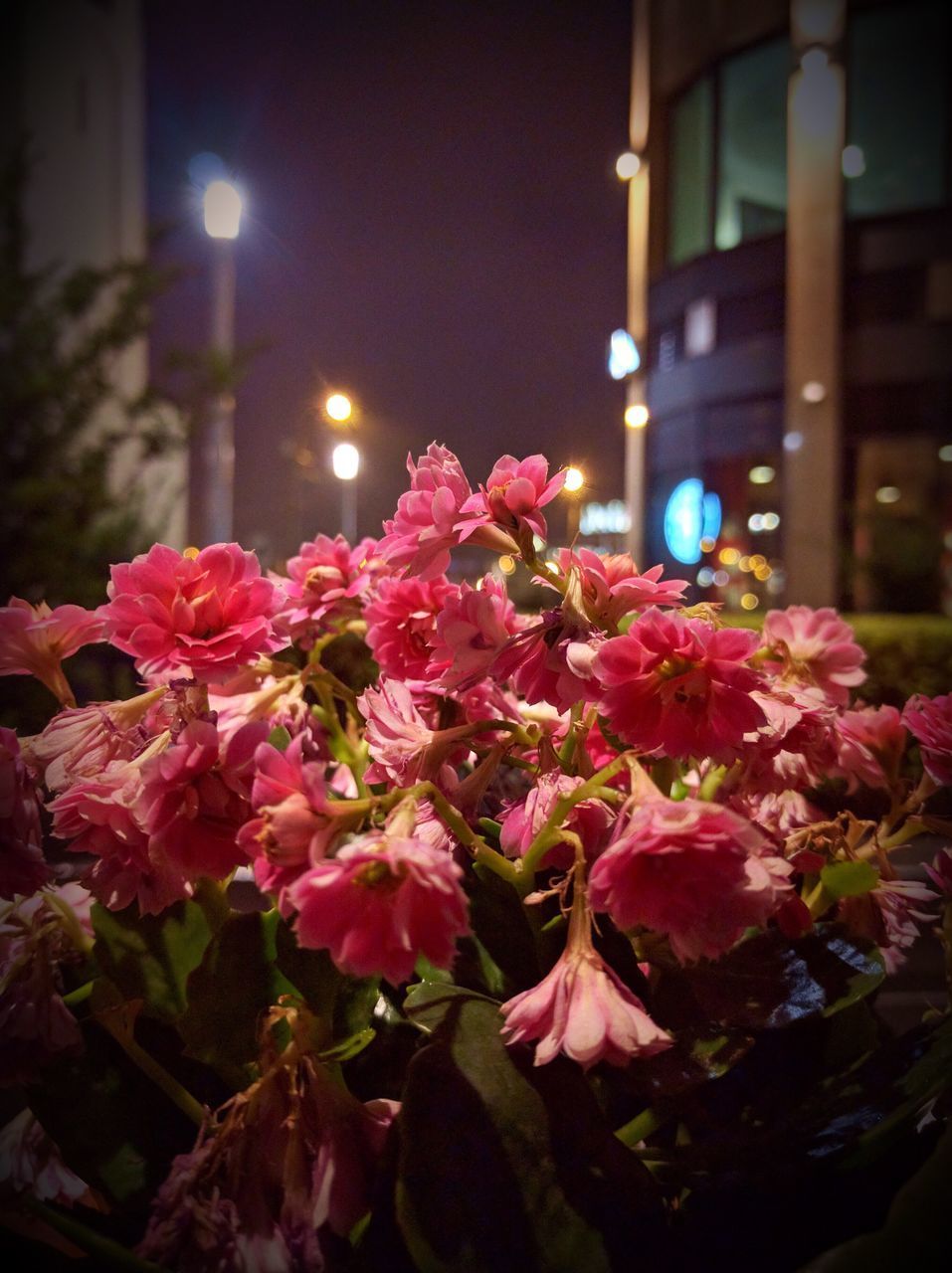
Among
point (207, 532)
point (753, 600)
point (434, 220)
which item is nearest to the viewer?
point (434, 220)

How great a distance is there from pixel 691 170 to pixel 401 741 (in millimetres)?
15971

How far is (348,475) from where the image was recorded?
3.52 feet

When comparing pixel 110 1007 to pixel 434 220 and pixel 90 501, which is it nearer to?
pixel 434 220

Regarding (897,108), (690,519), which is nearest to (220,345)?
(690,519)

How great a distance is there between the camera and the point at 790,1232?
43 cm

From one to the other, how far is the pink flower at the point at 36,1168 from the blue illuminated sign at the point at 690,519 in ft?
34.3

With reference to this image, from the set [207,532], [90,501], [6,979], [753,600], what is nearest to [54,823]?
[6,979]

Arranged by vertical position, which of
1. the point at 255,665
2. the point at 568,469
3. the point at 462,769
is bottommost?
the point at 462,769

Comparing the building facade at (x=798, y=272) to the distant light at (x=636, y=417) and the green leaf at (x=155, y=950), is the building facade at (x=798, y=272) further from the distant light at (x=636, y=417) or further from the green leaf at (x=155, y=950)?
the green leaf at (x=155, y=950)

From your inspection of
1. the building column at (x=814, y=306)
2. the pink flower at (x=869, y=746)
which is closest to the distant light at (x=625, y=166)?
the building column at (x=814, y=306)

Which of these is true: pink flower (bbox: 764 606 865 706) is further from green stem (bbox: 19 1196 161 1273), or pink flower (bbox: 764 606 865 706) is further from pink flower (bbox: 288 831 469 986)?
green stem (bbox: 19 1196 161 1273)

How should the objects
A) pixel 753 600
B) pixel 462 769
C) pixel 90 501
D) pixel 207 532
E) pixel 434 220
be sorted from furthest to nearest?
pixel 753 600, pixel 90 501, pixel 207 532, pixel 434 220, pixel 462 769

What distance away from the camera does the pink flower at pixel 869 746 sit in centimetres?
60

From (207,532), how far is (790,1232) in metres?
3.76
